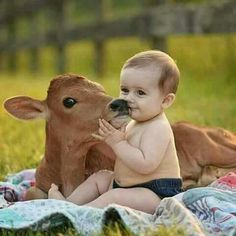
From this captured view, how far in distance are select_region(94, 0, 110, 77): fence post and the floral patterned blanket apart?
8.27m

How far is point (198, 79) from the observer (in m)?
9.44

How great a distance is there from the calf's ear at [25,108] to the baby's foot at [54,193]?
32 centimetres

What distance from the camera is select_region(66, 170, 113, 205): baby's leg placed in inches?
136

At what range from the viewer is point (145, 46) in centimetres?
1260

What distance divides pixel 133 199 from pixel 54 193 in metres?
0.43

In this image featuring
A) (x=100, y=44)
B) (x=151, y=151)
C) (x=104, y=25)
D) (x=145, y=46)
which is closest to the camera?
(x=151, y=151)

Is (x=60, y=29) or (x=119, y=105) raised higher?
(x=119, y=105)

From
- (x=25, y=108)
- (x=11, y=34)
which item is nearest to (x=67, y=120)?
(x=25, y=108)

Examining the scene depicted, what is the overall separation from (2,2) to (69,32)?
13.7 ft

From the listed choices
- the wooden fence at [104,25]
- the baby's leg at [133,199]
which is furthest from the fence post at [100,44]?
the baby's leg at [133,199]

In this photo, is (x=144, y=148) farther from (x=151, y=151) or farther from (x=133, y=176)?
(x=133, y=176)

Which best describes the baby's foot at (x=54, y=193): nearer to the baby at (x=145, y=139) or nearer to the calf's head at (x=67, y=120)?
the calf's head at (x=67, y=120)

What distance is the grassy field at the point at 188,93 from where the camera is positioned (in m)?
5.17

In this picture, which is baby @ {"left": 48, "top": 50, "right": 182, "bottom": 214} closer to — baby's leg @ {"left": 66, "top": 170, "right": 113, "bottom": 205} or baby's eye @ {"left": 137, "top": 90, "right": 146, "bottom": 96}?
baby's eye @ {"left": 137, "top": 90, "right": 146, "bottom": 96}
